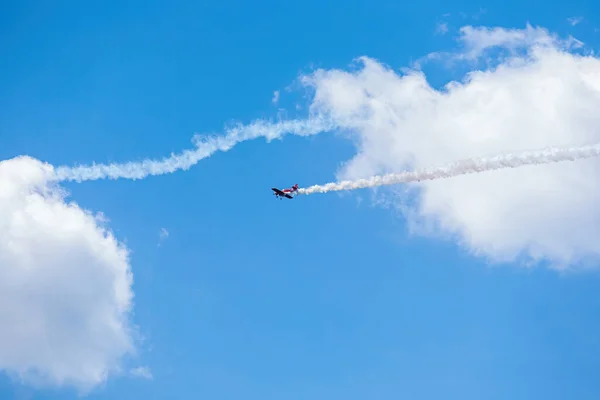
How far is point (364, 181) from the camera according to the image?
12038 centimetres

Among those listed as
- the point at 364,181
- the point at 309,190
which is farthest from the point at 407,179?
the point at 309,190

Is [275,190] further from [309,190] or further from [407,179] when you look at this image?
[407,179]

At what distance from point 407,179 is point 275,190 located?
23246 millimetres

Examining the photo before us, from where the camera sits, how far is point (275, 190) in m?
131

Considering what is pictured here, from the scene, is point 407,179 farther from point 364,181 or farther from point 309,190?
point 309,190

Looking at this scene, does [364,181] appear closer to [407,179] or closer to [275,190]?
[407,179]

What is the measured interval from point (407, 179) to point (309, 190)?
1792 centimetres

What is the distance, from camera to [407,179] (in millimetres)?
114500

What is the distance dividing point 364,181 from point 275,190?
15.7 metres

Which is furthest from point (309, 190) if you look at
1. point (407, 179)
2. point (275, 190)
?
point (407, 179)

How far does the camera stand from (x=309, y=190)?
128m

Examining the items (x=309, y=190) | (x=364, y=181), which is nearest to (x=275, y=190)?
(x=309, y=190)

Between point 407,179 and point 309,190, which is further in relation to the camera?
point 309,190

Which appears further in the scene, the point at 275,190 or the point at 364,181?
the point at 275,190
